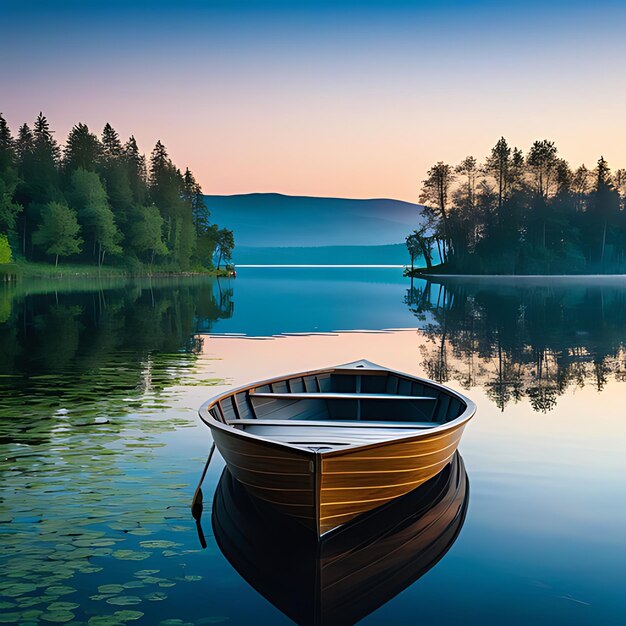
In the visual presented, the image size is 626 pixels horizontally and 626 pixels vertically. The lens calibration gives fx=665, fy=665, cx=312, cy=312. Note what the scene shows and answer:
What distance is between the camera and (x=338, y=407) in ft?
44.7

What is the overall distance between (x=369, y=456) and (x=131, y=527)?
333 centimetres

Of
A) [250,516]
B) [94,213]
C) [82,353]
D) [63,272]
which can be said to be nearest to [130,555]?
[250,516]

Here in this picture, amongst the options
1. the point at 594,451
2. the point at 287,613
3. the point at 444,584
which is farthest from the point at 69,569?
the point at 594,451

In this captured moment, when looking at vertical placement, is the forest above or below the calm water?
above

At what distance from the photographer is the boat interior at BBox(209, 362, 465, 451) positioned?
11258 millimetres

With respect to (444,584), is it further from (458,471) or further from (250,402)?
(250,402)

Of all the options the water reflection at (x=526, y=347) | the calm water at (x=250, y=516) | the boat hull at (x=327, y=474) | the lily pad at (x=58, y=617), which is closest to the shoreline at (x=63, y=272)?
the water reflection at (x=526, y=347)

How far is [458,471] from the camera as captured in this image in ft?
38.8

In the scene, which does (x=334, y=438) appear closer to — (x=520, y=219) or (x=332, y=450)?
(x=332, y=450)

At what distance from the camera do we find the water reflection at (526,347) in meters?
20.9

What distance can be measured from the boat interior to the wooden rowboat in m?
0.02

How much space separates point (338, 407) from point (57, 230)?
305 ft

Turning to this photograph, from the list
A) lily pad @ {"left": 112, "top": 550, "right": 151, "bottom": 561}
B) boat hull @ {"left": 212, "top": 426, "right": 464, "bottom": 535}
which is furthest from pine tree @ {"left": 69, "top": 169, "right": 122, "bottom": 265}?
lily pad @ {"left": 112, "top": 550, "right": 151, "bottom": 561}

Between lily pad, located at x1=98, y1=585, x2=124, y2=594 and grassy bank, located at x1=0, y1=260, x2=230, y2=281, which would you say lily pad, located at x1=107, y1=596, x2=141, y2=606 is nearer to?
lily pad, located at x1=98, y1=585, x2=124, y2=594
